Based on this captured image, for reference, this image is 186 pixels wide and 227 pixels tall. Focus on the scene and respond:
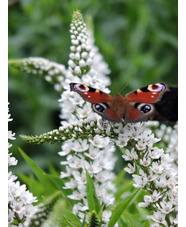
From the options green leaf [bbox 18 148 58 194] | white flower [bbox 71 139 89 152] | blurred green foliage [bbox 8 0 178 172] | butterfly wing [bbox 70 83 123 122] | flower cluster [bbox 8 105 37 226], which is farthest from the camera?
blurred green foliage [bbox 8 0 178 172]

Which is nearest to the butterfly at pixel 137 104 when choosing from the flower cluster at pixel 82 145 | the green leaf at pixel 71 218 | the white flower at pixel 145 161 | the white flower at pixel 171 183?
the flower cluster at pixel 82 145

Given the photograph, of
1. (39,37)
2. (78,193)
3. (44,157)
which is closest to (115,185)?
(78,193)

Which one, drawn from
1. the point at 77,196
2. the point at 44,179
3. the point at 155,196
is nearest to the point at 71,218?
the point at 77,196

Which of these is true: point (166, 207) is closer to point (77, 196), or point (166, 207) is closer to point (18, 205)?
point (77, 196)

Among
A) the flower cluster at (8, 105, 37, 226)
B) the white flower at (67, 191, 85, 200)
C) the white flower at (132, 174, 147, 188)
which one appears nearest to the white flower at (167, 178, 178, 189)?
the white flower at (132, 174, 147, 188)

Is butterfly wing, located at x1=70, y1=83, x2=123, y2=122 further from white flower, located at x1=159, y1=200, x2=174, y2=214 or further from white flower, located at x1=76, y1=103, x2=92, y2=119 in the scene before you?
white flower, located at x1=159, y1=200, x2=174, y2=214
